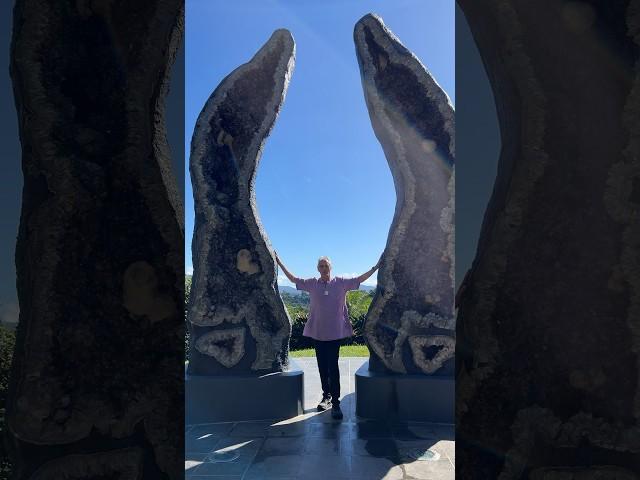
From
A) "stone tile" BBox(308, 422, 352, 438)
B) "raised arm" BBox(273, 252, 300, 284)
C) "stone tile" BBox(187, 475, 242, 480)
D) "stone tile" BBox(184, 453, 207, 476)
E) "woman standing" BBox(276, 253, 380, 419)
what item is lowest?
"stone tile" BBox(308, 422, 352, 438)

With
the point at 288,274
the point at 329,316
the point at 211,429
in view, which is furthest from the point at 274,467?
the point at 288,274

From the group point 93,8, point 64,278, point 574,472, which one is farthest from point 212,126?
point 574,472

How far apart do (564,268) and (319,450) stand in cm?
292

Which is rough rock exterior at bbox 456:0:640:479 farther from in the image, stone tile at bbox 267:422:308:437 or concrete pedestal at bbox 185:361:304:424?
concrete pedestal at bbox 185:361:304:424

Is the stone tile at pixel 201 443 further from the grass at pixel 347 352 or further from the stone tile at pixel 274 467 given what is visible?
the grass at pixel 347 352

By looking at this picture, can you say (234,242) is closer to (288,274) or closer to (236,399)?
(288,274)

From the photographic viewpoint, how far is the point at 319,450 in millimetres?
3586

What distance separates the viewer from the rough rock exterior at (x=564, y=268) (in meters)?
1.31

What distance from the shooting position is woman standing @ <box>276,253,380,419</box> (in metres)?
4.30

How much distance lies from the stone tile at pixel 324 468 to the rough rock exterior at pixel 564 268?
2050mm

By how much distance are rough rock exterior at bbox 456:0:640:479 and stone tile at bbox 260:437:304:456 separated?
8.33 ft

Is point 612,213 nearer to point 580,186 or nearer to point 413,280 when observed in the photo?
point 580,186

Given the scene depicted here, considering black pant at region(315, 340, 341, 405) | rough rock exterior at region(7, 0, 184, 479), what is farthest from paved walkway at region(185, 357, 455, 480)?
rough rock exterior at region(7, 0, 184, 479)

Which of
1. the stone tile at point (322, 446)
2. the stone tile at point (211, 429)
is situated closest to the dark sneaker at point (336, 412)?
the stone tile at point (322, 446)
